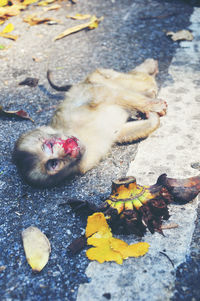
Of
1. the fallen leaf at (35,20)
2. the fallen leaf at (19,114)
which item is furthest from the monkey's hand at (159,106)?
the fallen leaf at (35,20)

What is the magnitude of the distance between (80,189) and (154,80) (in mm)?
1770

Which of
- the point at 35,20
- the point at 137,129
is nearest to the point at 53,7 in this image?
the point at 35,20

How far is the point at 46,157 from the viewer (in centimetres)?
292

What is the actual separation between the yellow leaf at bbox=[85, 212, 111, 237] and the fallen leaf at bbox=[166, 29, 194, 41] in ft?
10.9

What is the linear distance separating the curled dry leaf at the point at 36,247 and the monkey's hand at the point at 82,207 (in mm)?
297

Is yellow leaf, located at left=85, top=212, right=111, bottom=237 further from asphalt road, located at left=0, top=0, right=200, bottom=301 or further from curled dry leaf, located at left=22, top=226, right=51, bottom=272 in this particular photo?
curled dry leaf, located at left=22, top=226, right=51, bottom=272

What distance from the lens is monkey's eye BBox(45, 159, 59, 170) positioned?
280cm

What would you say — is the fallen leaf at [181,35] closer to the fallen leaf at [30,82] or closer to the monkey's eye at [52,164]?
the fallen leaf at [30,82]

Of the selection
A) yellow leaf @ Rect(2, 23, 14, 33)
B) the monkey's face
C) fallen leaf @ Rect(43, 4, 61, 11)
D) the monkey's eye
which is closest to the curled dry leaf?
the monkey's eye

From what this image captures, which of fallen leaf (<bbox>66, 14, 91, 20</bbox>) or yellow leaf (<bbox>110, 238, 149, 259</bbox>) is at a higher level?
fallen leaf (<bbox>66, 14, 91, 20</bbox>)

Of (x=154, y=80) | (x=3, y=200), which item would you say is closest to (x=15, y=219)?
(x=3, y=200)

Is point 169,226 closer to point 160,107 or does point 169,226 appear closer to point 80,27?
point 160,107

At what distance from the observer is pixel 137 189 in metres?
2.28

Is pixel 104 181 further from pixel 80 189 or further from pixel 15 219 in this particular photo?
pixel 15 219
